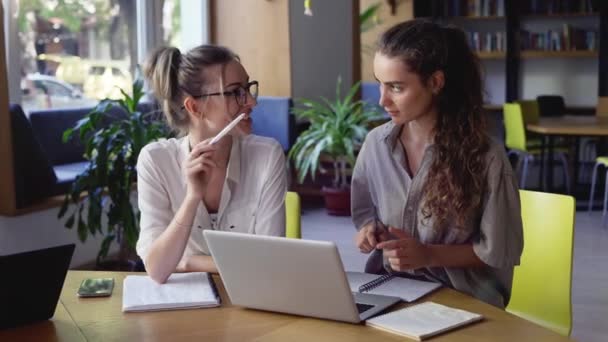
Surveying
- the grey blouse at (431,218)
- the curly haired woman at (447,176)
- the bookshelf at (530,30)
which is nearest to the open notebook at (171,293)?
the curly haired woman at (447,176)

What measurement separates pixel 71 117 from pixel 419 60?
12.3 feet

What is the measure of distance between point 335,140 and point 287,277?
169 inches

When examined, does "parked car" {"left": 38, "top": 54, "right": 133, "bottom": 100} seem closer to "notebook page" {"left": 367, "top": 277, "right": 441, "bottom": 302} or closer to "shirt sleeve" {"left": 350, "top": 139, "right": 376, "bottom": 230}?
"shirt sleeve" {"left": 350, "top": 139, "right": 376, "bottom": 230}

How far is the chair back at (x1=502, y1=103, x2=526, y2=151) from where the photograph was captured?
632 cm

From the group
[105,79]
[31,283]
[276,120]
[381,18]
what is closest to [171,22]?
[105,79]

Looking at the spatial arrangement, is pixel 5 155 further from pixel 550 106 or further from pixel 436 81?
pixel 550 106

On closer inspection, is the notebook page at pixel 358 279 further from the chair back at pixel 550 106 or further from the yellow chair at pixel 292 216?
the chair back at pixel 550 106

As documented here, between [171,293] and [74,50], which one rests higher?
[74,50]

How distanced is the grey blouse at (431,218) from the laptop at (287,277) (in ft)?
1.20

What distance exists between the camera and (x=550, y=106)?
305 inches

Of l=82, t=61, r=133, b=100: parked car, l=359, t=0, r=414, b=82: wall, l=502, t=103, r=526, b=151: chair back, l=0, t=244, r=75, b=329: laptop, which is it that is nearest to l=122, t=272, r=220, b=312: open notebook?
l=0, t=244, r=75, b=329: laptop

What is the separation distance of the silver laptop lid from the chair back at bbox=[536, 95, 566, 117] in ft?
21.5

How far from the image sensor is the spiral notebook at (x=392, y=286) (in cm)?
167

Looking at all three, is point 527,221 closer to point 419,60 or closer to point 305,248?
point 419,60
